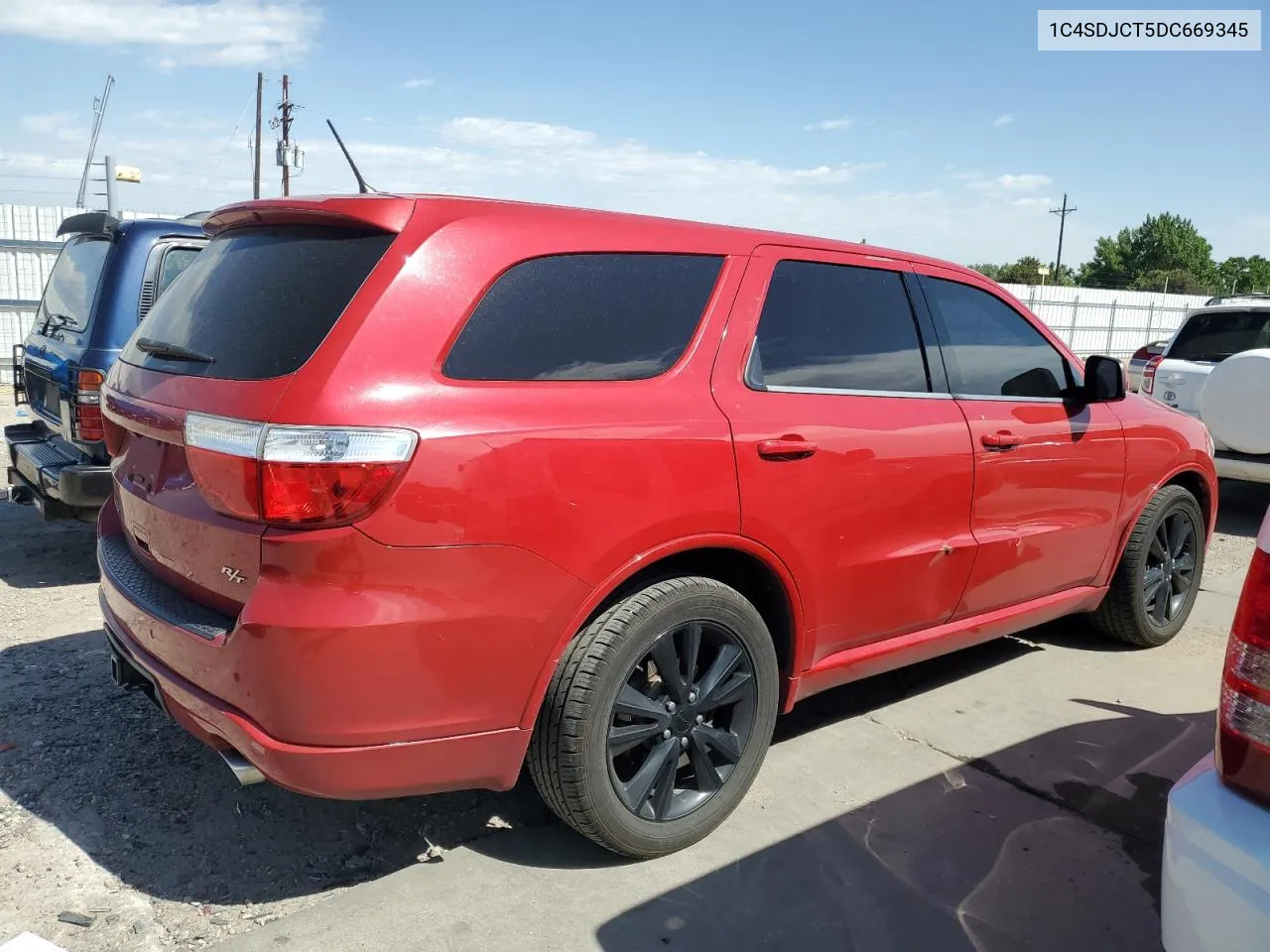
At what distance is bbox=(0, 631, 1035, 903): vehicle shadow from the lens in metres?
2.72

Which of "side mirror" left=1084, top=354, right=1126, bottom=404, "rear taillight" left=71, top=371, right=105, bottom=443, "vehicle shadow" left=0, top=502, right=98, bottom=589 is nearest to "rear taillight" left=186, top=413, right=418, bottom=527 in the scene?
"side mirror" left=1084, top=354, right=1126, bottom=404

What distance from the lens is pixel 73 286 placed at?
548 centimetres

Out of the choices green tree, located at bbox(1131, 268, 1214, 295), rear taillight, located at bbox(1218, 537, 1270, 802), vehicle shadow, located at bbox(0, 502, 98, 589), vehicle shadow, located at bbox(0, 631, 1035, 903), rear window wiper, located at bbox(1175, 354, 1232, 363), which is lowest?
vehicle shadow, located at bbox(0, 631, 1035, 903)

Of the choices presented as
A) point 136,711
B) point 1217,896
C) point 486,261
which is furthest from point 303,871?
point 1217,896

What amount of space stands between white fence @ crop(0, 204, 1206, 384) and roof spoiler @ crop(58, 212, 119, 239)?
9.61 metres

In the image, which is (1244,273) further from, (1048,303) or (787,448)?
(787,448)

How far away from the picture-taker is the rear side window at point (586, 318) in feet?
7.92

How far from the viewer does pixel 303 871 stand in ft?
8.97

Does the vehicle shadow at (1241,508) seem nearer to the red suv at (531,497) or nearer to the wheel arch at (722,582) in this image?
the red suv at (531,497)

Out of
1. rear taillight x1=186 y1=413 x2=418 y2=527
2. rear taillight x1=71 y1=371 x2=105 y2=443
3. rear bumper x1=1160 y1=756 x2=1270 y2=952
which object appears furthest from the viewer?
rear taillight x1=71 y1=371 x2=105 y2=443

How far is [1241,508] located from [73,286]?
9064mm

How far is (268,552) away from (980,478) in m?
2.46

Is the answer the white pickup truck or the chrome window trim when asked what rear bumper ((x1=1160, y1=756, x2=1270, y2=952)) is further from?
the white pickup truck

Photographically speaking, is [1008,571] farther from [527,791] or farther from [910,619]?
[527,791]
